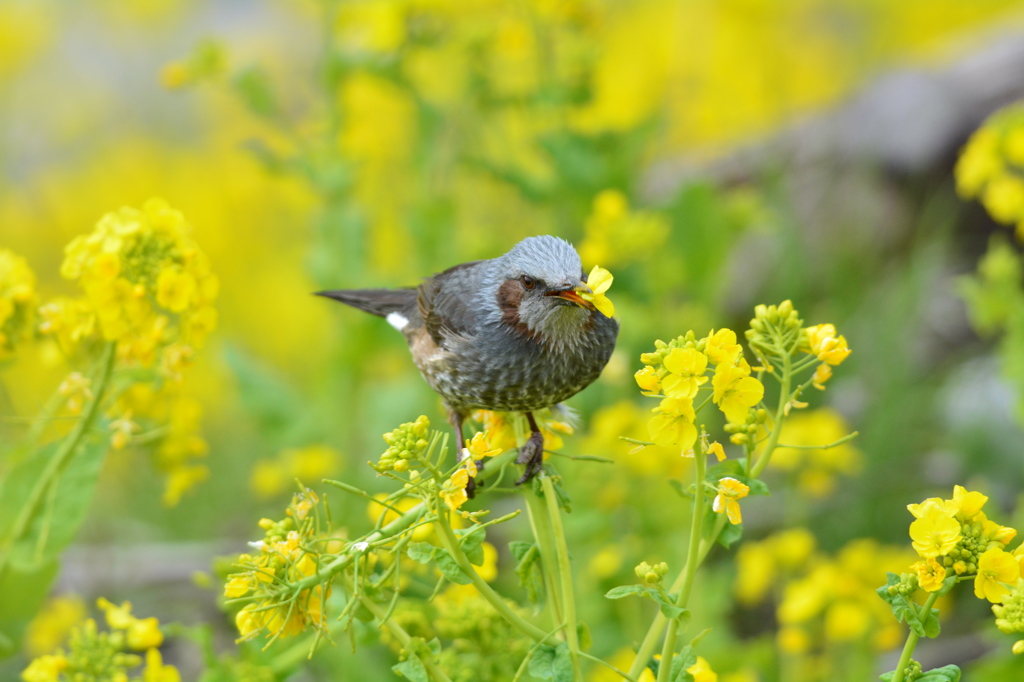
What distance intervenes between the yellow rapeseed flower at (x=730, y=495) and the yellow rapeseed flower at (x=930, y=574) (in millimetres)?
293

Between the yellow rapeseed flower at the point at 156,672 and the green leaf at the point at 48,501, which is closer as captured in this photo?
the yellow rapeseed flower at the point at 156,672

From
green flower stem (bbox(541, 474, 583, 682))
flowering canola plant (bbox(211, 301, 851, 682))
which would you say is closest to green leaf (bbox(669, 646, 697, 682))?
flowering canola plant (bbox(211, 301, 851, 682))

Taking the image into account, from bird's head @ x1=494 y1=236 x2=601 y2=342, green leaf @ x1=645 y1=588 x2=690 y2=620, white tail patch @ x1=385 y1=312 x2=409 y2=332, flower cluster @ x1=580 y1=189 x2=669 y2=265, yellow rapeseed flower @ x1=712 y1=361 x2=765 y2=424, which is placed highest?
flower cluster @ x1=580 y1=189 x2=669 y2=265

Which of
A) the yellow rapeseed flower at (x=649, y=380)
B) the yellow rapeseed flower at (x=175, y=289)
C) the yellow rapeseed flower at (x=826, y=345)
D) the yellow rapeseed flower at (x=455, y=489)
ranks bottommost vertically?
the yellow rapeseed flower at (x=455, y=489)

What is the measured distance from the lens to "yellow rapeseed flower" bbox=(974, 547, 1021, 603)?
1.46 m

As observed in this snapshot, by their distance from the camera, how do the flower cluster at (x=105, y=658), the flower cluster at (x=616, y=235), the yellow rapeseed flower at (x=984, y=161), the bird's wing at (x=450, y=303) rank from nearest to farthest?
the flower cluster at (x=105, y=658)
the bird's wing at (x=450, y=303)
the yellow rapeseed flower at (x=984, y=161)
the flower cluster at (x=616, y=235)

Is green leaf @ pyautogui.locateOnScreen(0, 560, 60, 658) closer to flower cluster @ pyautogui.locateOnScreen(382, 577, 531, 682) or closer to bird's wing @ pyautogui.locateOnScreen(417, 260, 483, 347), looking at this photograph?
flower cluster @ pyautogui.locateOnScreen(382, 577, 531, 682)

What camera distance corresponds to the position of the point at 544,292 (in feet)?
6.62

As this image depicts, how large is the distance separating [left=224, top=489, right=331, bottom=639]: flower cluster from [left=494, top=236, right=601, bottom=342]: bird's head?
716mm

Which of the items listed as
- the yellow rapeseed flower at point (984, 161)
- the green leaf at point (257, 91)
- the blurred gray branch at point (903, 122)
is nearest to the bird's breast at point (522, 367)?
the yellow rapeseed flower at point (984, 161)

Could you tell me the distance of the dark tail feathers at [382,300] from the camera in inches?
112

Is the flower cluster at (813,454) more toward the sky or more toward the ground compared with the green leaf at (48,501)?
more toward the sky

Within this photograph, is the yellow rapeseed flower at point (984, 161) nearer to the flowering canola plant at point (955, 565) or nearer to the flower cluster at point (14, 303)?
the flowering canola plant at point (955, 565)

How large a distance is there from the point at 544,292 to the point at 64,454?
1183 millimetres
